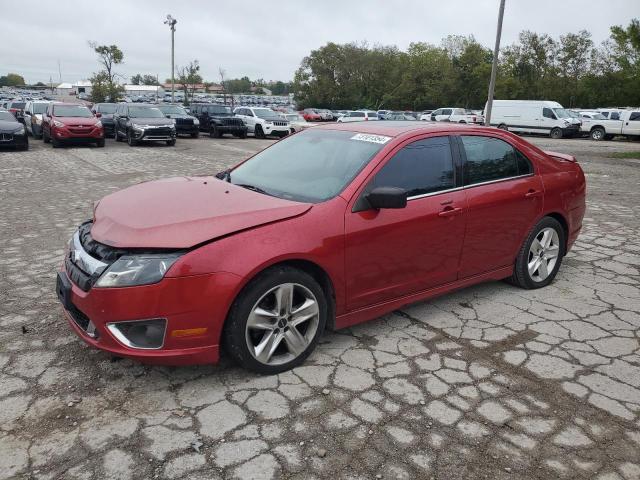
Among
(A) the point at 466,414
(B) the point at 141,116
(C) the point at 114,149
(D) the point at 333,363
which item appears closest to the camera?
(A) the point at 466,414

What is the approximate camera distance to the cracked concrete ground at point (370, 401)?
8.49 ft

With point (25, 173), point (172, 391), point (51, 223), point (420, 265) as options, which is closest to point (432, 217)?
point (420, 265)

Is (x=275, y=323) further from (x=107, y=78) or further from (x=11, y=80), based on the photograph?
(x=11, y=80)

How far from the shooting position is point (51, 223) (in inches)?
285

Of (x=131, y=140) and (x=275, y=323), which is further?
(x=131, y=140)

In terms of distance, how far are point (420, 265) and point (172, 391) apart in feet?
6.38

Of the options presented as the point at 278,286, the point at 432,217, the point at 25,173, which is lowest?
the point at 25,173

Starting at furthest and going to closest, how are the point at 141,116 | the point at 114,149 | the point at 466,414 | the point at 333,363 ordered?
1. the point at 141,116
2. the point at 114,149
3. the point at 333,363
4. the point at 466,414

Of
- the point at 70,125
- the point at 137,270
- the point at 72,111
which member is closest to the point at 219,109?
the point at 72,111

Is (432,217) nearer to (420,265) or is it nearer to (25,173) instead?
(420,265)

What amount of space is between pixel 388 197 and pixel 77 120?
17.6 metres

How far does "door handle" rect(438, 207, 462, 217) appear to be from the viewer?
13.0 ft

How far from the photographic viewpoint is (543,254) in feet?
16.3

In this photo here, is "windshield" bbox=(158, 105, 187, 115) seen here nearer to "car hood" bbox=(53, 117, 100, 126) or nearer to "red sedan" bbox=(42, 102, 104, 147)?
"red sedan" bbox=(42, 102, 104, 147)
